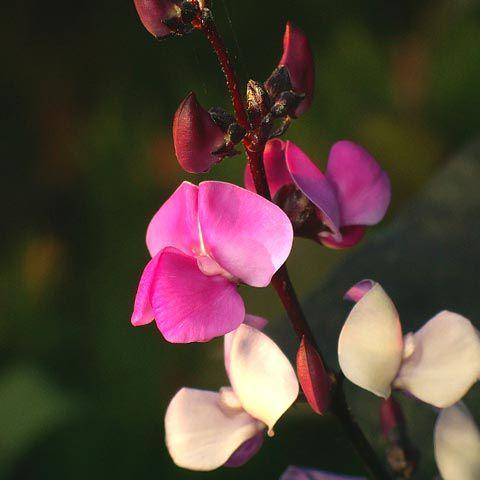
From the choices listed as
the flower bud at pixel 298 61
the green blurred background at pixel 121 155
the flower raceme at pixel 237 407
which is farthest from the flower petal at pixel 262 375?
the green blurred background at pixel 121 155

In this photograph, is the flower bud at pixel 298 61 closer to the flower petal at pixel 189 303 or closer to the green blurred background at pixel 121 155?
the flower petal at pixel 189 303

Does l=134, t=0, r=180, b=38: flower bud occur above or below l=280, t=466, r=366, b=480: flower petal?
above

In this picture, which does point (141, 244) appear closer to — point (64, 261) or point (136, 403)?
point (64, 261)

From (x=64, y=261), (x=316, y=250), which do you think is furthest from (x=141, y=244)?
(x=316, y=250)

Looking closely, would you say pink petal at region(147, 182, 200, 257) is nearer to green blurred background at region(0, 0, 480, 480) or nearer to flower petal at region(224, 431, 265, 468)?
flower petal at region(224, 431, 265, 468)

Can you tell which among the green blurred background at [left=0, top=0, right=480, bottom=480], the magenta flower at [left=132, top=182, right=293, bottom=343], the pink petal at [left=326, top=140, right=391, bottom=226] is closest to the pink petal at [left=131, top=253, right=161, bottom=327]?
the magenta flower at [left=132, top=182, right=293, bottom=343]

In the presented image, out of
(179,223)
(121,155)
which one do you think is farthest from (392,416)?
(121,155)

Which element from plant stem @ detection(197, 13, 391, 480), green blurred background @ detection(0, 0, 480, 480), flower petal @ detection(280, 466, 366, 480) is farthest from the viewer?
green blurred background @ detection(0, 0, 480, 480)
